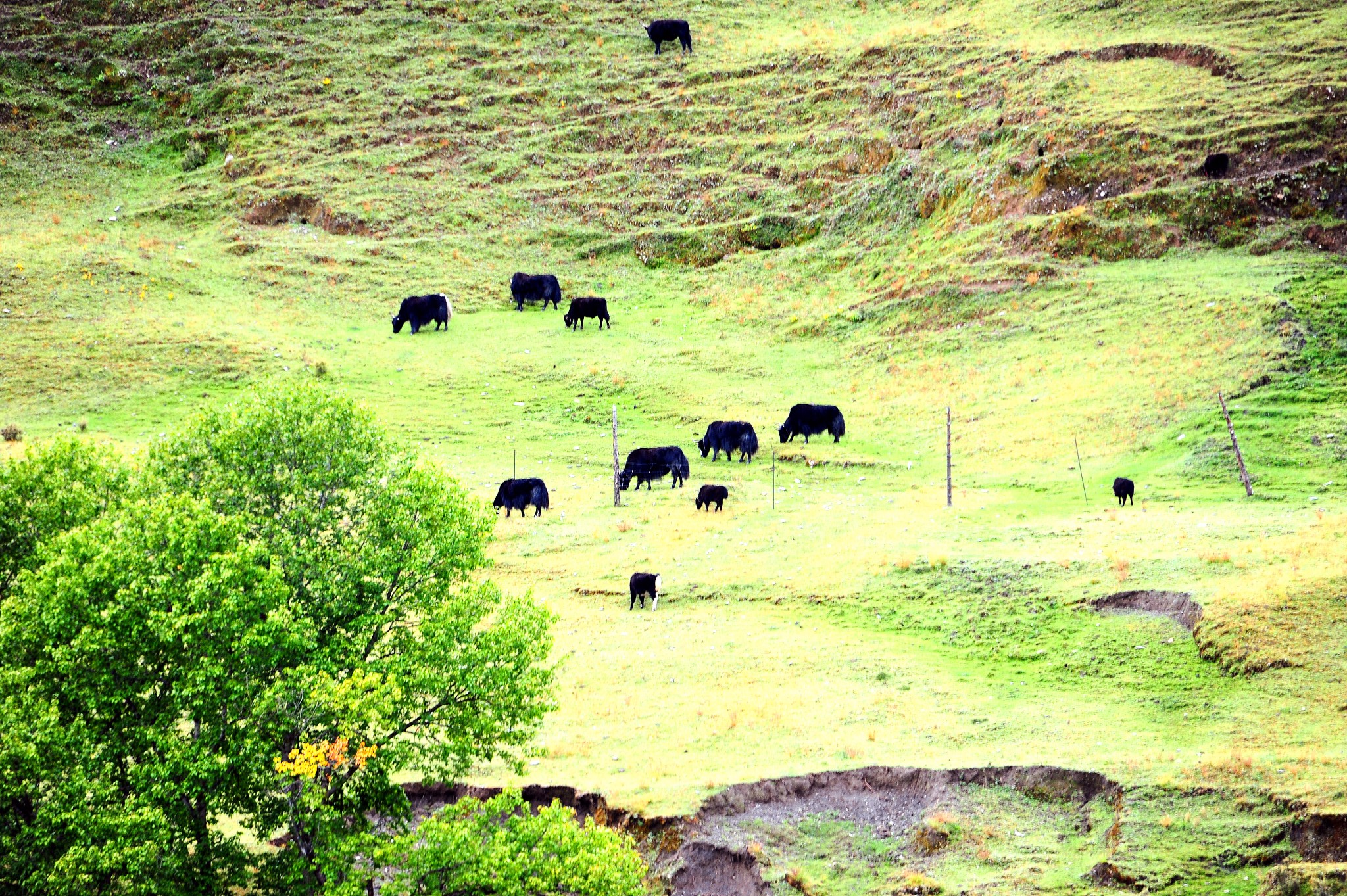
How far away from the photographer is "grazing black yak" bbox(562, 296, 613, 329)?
5378 cm

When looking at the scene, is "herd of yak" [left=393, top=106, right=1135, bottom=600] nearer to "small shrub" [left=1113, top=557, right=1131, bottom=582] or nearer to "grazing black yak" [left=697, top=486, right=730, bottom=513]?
"grazing black yak" [left=697, top=486, right=730, bottom=513]

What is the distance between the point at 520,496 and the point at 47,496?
15105mm

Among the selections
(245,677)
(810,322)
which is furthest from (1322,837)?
(810,322)

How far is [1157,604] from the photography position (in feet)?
78.3

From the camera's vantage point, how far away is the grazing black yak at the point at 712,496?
34.1 metres

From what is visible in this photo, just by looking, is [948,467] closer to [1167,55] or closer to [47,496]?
[47,496]

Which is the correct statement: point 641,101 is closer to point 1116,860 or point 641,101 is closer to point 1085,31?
point 1085,31

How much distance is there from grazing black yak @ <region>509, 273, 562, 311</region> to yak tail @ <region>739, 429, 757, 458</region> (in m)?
19.2

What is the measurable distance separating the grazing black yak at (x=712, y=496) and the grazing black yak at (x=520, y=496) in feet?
14.5

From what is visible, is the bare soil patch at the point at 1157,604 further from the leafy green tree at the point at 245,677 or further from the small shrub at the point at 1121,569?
the leafy green tree at the point at 245,677

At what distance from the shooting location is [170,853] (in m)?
16.0

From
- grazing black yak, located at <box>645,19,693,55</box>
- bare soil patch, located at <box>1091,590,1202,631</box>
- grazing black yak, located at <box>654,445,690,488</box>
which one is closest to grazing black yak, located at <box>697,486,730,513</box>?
grazing black yak, located at <box>654,445,690,488</box>

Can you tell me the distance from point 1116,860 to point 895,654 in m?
8.17

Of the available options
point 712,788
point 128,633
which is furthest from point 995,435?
point 128,633
